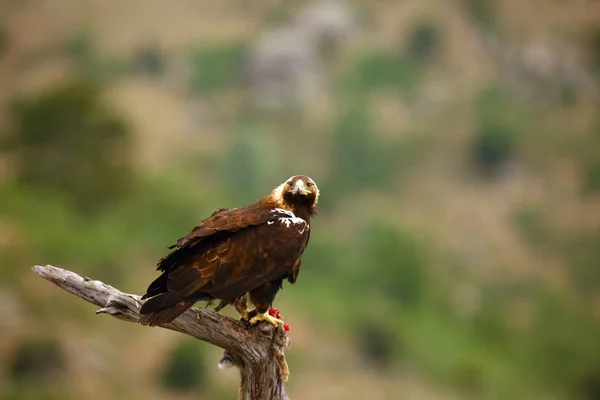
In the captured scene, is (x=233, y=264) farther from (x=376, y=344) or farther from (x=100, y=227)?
(x=100, y=227)

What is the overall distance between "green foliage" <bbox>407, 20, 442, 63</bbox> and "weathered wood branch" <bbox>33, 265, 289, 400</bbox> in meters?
59.2

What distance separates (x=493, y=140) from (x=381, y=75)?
34.4 feet

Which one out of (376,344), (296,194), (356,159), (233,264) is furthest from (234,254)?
(356,159)

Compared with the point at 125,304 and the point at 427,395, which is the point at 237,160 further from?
the point at 125,304

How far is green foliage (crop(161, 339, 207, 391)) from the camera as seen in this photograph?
32438 millimetres

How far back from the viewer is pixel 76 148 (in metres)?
38.9

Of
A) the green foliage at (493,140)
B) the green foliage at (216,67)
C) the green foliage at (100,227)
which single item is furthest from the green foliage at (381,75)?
the green foliage at (100,227)

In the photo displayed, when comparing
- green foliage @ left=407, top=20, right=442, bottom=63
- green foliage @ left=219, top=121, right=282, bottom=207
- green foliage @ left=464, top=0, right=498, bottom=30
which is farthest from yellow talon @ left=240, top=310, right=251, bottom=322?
green foliage @ left=464, top=0, right=498, bottom=30

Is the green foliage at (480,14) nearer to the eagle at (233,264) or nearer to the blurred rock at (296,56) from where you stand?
the blurred rock at (296,56)

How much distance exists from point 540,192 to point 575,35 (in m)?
19.6

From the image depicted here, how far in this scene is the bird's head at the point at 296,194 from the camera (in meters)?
8.70

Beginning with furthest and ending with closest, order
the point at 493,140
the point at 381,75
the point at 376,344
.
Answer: the point at 381,75, the point at 493,140, the point at 376,344

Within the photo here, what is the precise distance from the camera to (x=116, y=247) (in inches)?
1548

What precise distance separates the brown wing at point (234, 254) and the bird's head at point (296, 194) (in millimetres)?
310
